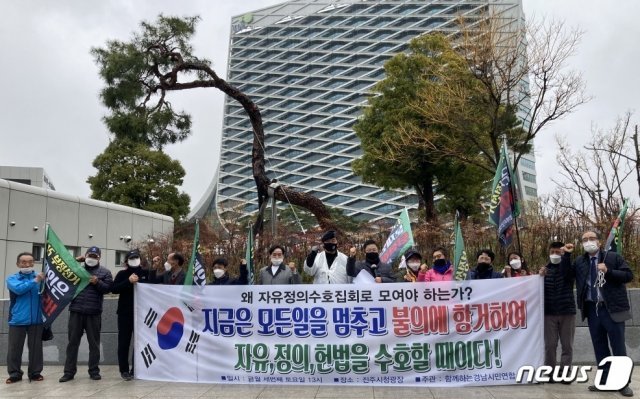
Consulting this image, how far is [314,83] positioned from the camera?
98.1 m

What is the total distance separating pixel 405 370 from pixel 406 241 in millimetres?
1797

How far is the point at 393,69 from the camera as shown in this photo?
22844 mm

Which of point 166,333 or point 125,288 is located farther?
point 125,288

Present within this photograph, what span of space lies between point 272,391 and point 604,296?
3.78 metres

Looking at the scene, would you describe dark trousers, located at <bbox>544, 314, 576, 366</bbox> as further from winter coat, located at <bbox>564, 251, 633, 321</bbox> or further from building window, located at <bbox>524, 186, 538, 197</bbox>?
building window, located at <bbox>524, 186, 538, 197</bbox>

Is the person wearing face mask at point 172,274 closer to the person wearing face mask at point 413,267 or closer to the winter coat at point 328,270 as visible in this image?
the winter coat at point 328,270

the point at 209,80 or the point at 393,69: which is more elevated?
the point at 393,69

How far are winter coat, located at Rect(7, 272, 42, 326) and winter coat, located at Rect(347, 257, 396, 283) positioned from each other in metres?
3.97

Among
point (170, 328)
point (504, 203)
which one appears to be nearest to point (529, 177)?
point (504, 203)

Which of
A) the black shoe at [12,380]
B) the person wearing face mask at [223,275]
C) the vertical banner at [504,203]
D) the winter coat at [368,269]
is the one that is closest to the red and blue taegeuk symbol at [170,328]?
the person wearing face mask at [223,275]

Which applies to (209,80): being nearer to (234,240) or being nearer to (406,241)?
(234,240)

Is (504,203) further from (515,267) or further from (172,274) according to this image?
(172,274)

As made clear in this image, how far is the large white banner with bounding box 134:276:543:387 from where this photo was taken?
6.47m

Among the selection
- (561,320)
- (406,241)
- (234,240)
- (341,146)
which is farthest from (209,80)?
(341,146)
